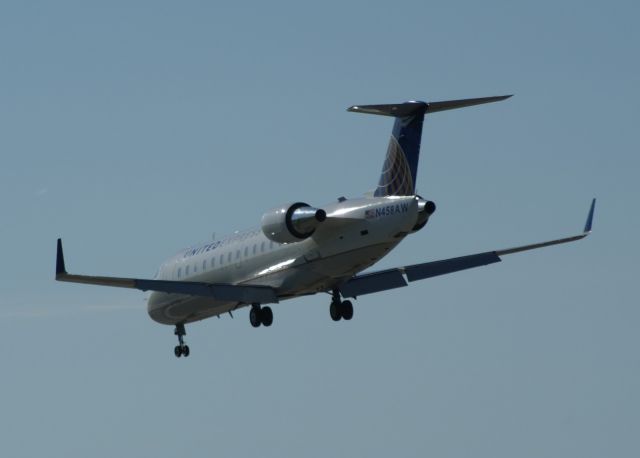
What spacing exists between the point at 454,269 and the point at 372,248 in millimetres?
6544

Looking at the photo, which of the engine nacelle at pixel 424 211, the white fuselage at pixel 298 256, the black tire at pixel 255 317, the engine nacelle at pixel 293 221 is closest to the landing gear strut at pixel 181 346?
the white fuselage at pixel 298 256

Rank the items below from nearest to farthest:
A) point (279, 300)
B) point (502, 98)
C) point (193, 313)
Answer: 1. point (502, 98)
2. point (279, 300)
3. point (193, 313)

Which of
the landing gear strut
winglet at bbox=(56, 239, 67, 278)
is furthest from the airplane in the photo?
the landing gear strut

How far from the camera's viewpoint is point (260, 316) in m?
65.1

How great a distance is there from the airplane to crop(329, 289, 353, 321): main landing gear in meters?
0.04

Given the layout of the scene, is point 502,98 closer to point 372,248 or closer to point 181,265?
point 372,248

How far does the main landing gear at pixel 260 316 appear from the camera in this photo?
214 ft

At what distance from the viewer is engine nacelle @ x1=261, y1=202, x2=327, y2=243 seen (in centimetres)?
6088

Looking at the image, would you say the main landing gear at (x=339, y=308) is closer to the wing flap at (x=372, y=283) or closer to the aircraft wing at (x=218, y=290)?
the wing flap at (x=372, y=283)

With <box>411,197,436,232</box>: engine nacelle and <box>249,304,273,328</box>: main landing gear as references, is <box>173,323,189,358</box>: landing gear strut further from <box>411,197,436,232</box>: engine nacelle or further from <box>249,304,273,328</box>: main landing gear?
<box>411,197,436,232</box>: engine nacelle

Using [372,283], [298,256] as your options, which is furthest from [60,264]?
[372,283]

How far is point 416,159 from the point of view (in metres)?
61.0

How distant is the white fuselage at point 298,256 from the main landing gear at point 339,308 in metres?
0.55

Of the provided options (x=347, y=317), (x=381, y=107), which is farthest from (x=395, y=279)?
(x=381, y=107)
